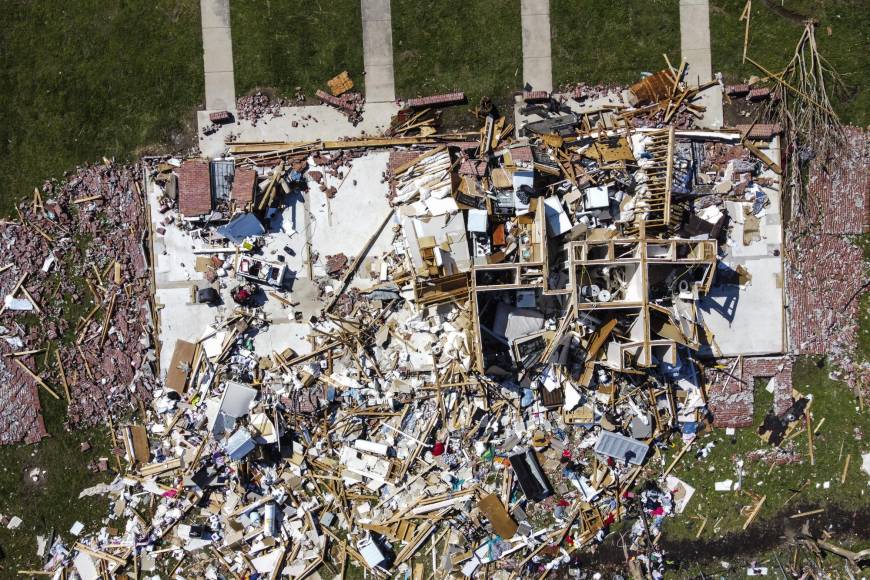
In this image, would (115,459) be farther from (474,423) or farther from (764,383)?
(764,383)

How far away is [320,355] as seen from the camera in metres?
15.3

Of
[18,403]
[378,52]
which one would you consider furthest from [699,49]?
[18,403]

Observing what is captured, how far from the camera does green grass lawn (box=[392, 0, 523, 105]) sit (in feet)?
50.4

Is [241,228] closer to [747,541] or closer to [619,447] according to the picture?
[619,447]

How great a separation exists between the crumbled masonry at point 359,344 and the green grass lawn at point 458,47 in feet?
1.87

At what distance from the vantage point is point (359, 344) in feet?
Result: 49.4

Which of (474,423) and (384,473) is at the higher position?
(474,423)

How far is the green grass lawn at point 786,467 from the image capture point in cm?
1574

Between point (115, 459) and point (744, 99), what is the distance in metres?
18.4

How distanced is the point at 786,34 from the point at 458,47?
837 cm

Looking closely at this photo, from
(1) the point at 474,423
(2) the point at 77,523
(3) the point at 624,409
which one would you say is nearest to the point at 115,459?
(2) the point at 77,523

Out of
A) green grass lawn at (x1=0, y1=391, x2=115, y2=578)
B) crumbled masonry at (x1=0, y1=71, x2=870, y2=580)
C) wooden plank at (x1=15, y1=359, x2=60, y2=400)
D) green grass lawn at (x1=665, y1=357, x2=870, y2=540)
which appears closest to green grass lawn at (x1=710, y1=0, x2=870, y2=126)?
crumbled masonry at (x1=0, y1=71, x2=870, y2=580)

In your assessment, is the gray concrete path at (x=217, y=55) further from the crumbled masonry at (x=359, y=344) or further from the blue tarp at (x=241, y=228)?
the blue tarp at (x=241, y=228)

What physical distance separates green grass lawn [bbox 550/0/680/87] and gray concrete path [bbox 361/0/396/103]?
4175 mm
